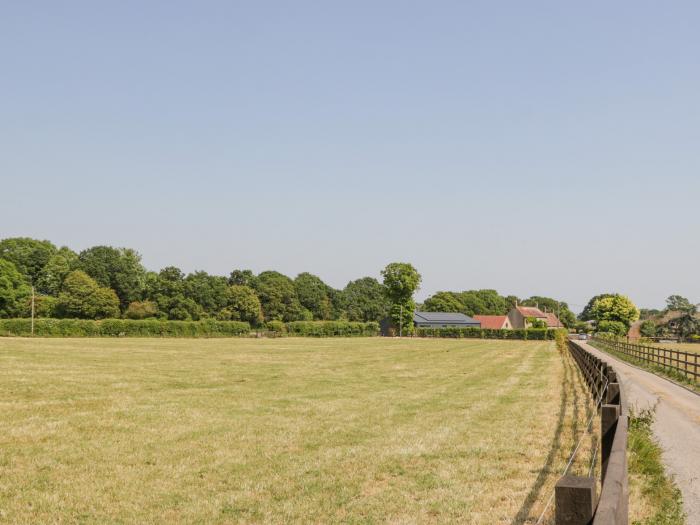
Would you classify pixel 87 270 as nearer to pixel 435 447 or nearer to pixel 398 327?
pixel 398 327

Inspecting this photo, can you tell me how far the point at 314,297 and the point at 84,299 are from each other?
207ft

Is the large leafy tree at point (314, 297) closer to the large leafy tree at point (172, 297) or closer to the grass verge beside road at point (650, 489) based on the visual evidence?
the large leafy tree at point (172, 297)

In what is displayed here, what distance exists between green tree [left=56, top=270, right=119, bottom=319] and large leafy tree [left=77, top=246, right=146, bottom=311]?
23.4ft

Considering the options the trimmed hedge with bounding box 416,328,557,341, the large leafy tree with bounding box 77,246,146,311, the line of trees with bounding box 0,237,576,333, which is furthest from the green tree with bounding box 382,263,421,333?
the large leafy tree with bounding box 77,246,146,311

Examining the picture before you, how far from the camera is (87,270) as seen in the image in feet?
418

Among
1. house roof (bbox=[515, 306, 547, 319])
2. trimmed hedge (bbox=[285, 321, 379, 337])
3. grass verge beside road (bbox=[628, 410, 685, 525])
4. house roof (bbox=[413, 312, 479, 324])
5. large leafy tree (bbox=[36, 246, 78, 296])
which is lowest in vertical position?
trimmed hedge (bbox=[285, 321, 379, 337])

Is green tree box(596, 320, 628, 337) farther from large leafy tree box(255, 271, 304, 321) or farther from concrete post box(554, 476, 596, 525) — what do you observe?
concrete post box(554, 476, 596, 525)

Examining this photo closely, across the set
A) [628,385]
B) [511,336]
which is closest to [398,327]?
[511,336]

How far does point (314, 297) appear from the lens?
16288 centimetres

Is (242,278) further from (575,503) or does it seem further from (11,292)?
(575,503)

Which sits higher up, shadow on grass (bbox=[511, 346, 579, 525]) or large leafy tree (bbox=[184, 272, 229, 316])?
large leafy tree (bbox=[184, 272, 229, 316])

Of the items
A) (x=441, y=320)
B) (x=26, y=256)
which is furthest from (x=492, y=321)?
(x=26, y=256)

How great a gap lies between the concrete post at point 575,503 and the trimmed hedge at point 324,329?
104615 millimetres

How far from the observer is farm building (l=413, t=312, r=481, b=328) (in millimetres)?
142125
